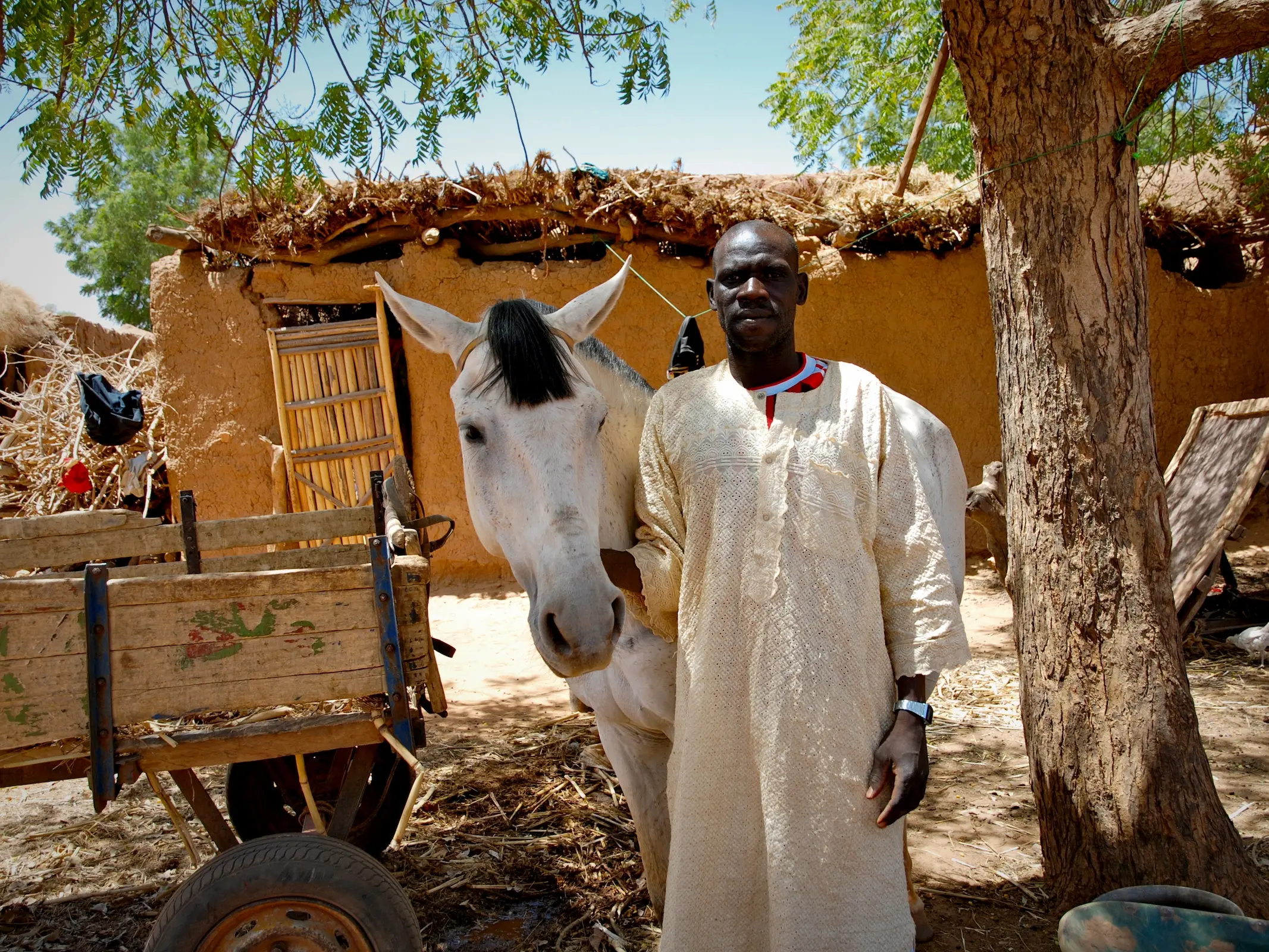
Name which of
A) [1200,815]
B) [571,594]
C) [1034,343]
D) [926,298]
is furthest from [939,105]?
[571,594]

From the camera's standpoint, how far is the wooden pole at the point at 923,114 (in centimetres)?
432

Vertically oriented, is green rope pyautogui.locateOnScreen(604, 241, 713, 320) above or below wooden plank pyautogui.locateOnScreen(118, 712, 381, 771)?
above

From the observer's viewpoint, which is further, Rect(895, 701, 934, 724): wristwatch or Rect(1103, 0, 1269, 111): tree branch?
Rect(1103, 0, 1269, 111): tree branch

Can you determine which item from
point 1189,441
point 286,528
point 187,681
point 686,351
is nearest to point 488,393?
point 187,681

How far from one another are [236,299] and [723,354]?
420 cm

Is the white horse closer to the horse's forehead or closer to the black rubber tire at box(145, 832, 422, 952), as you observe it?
the horse's forehead

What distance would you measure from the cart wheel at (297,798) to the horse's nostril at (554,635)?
1581 millimetres

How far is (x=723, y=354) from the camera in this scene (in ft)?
23.8

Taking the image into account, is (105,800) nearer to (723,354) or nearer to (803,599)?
(803,599)

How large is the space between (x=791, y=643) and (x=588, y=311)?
1107mm

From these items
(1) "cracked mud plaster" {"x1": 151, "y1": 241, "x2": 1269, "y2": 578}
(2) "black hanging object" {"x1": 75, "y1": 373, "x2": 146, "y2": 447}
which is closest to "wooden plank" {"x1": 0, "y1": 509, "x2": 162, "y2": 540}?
(2) "black hanging object" {"x1": 75, "y1": 373, "x2": 146, "y2": 447}

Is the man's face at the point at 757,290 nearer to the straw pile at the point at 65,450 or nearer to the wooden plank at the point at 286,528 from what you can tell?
the wooden plank at the point at 286,528

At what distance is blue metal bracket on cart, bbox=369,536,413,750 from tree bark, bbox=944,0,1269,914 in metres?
1.84

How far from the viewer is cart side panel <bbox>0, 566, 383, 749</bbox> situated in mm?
1932
